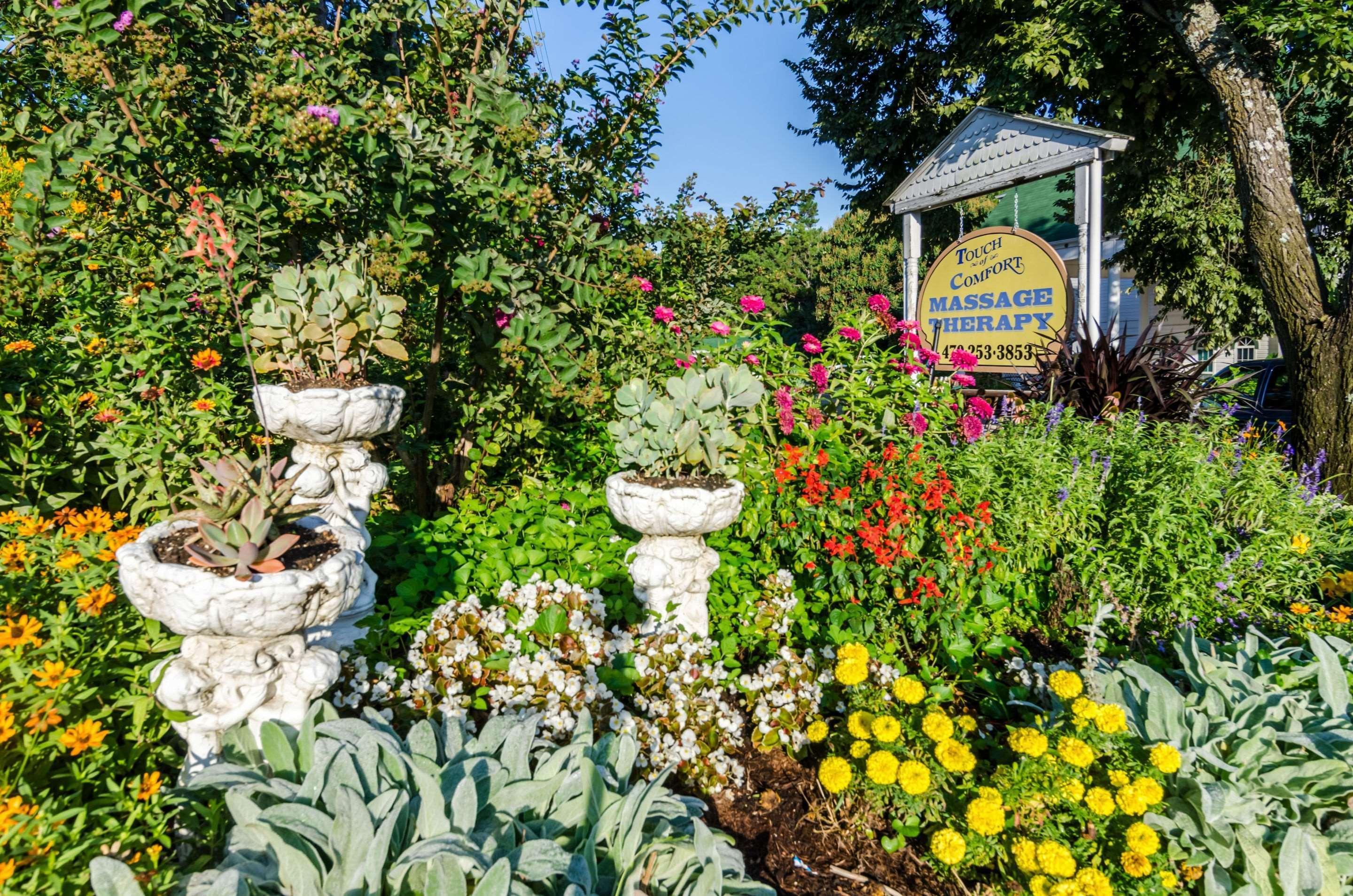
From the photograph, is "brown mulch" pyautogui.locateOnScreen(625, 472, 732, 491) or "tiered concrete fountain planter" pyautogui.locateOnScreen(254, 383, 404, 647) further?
"brown mulch" pyautogui.locateOnScreen(625, 472, 732, 491)

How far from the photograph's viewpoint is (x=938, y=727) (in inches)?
73.0

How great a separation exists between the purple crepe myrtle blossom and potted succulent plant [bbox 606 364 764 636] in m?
1.41

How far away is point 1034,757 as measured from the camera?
182cm

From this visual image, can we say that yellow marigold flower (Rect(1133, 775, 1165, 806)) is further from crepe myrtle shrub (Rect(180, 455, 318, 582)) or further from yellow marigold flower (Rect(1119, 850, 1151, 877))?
crepe myrtle shrub (Rect(180, 455, 318, 582))

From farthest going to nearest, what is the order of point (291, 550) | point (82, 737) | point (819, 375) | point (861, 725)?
1. point (819, 375)
2. point (861, 725)
3. point (291, 550)
4. point (82, 737)

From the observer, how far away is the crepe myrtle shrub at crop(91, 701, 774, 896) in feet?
4.32

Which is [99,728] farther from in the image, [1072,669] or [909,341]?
[909,341]

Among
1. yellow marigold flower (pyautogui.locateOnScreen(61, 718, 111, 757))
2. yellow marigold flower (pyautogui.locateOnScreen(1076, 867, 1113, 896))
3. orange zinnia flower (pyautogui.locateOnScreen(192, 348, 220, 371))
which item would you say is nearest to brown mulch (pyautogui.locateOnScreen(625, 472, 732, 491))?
yellow marigold flower (pyautogui.locateOnScreen(1076, 867, 1113, 896))

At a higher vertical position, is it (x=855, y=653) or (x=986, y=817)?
(x=855, y=653)

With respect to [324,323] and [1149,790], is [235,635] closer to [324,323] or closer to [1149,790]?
[324,323]

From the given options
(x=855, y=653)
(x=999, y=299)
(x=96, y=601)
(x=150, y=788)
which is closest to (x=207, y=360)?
(x=96, y=601)

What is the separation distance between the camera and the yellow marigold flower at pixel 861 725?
198 centimetres

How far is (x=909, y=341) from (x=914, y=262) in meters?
3.34

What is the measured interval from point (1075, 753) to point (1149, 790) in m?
0.16
